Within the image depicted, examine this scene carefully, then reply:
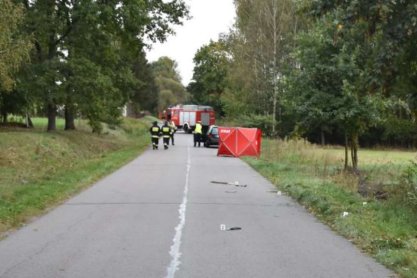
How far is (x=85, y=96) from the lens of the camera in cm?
3472

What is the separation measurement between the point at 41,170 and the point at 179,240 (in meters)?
13.5

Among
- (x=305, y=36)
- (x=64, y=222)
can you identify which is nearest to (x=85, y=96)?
(x=305, y=36)

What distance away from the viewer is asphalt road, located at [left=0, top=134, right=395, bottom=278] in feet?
25.5

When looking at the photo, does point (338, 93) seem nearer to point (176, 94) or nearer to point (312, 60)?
point (312, 60)

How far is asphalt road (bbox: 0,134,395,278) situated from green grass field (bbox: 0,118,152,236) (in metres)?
0.62

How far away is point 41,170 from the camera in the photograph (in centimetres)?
2203

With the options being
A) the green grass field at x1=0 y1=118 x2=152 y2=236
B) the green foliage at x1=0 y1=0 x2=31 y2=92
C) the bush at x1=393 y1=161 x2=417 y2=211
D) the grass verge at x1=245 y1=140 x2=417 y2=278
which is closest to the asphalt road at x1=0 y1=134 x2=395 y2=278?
the grass verge at x1=245 y1=140 x2=417 y2=278

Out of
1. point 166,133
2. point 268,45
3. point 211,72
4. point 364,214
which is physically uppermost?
point 211,72

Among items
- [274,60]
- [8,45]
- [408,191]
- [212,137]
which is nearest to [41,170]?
[8,45]

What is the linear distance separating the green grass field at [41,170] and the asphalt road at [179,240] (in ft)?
2.03

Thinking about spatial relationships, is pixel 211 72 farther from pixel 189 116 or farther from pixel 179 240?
pixel 179 240

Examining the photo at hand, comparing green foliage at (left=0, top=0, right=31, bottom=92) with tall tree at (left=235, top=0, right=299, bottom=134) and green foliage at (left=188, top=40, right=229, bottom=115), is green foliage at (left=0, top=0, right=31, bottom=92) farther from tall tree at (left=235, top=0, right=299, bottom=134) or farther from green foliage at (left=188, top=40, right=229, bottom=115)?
A: green foliage at (left=188, top=40, right=229, bottom=115)

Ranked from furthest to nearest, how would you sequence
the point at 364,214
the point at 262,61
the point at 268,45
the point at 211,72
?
the point at 211,72 → the point at 262,61 → the point at 268,45 → the point at 364,214

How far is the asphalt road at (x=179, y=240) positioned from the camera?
778 centimetres
